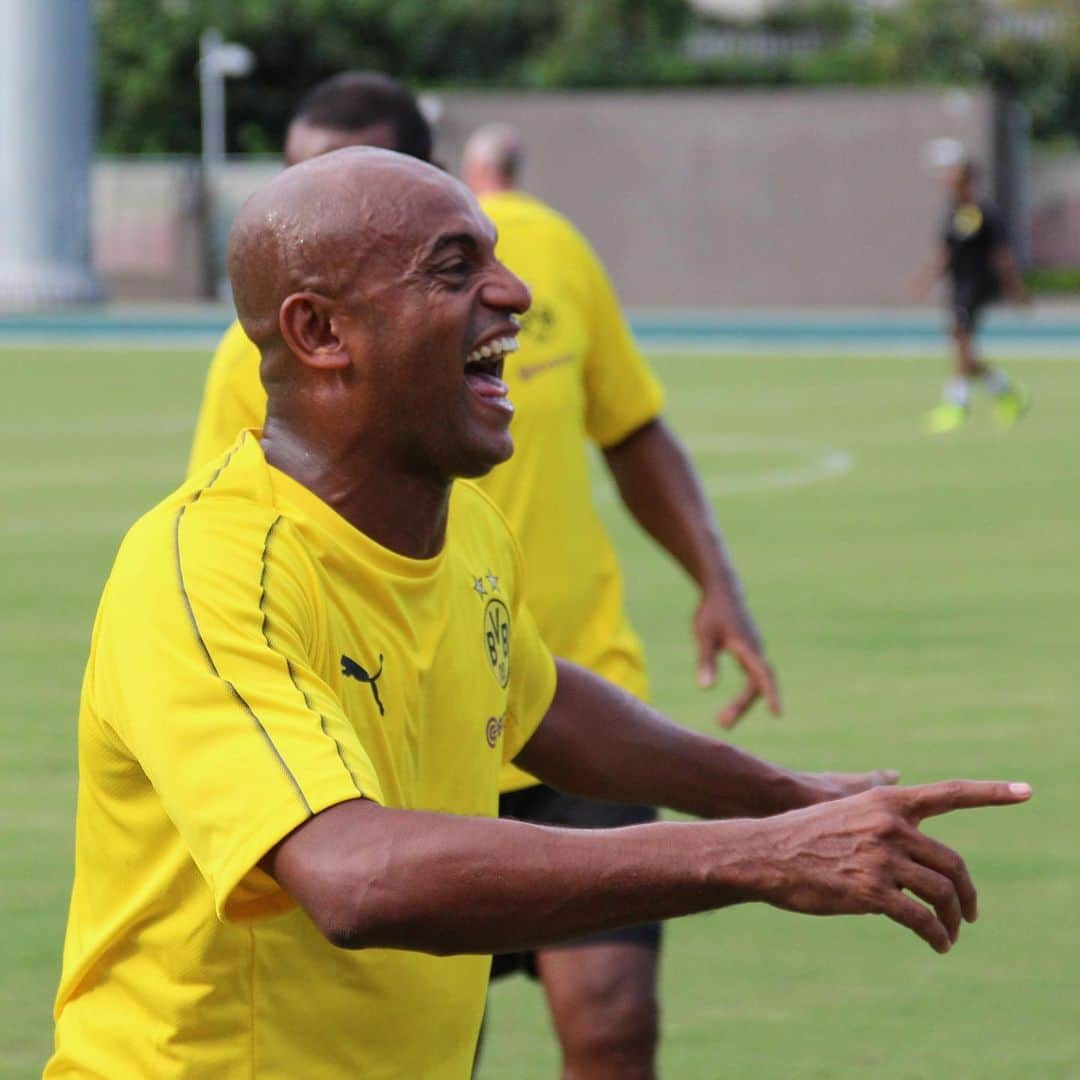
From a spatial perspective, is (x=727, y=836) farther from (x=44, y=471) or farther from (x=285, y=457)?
(x=44, y=471)

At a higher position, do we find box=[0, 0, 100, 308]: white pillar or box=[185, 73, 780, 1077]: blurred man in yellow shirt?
box=[185, 73, 780, 1077]: blurred man in yellow shirt

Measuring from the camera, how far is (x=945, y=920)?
2846 mm

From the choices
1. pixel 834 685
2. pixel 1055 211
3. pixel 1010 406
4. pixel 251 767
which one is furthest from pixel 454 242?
pixel 1055 211

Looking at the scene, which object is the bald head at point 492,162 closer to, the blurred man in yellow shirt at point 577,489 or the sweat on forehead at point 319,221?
the blurred man in yellow shirt at point 577,489

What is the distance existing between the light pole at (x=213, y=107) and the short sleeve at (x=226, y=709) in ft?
139

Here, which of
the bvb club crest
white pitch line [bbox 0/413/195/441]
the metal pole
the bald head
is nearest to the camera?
the bvb club crest

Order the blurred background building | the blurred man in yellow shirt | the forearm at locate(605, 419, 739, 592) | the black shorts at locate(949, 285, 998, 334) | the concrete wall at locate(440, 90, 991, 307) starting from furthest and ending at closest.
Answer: the blurred background building
the concrete wall at locate(440, 90, 991, 307)
the black shorts at locate(949, 285, 998, 334)
the forearm at locate(605, 419, 739, 592)
the blurred man in yellow shirt

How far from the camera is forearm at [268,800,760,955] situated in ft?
8.74

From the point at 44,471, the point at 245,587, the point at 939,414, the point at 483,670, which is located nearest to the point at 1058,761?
the point at 483,670

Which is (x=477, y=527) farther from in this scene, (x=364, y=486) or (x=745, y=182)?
(x=745, y=182)

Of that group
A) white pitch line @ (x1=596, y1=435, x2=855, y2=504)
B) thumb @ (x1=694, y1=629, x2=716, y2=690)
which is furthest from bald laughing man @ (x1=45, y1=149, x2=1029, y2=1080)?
white pitch line @ (x1=596, y1=435, x2=855, y2=504)

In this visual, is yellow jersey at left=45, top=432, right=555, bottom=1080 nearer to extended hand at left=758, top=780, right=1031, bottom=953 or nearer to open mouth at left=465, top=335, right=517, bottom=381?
open mouth at left=465, top=335, right=517, bottom=381

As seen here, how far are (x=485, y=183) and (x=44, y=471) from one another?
1210cm

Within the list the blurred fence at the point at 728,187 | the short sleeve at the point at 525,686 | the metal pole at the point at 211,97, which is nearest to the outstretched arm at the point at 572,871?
the short sleeve at the point at 525,686
